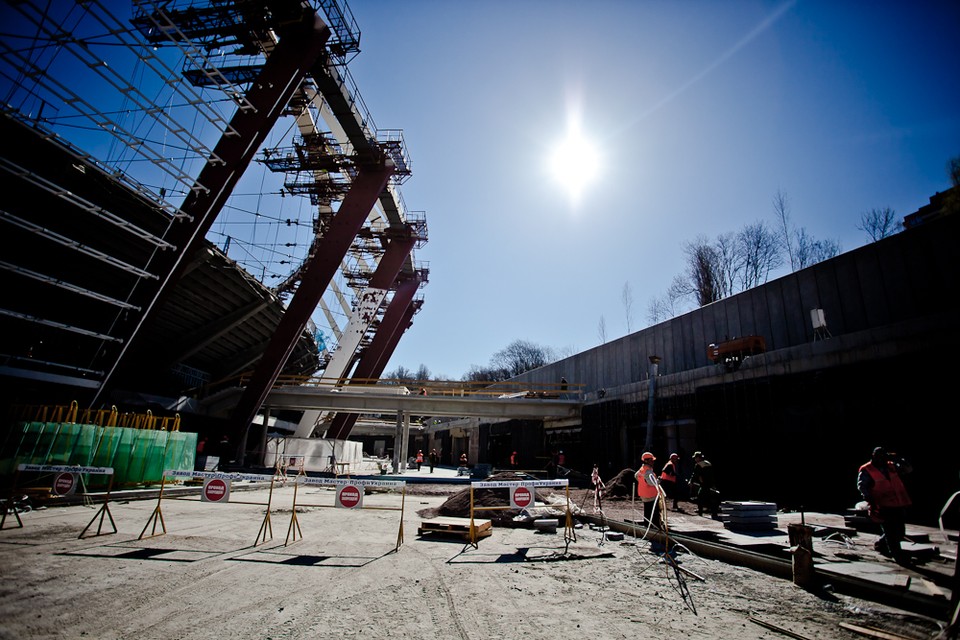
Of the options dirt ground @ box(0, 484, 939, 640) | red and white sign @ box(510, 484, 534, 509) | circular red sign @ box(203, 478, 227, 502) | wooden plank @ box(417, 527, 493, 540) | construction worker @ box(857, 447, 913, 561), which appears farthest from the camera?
wooden plank @ box(417, 527, 493, 540)

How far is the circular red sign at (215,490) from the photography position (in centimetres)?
881

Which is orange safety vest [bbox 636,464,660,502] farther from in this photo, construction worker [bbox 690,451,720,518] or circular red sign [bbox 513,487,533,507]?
construction worker [bbox 690,451,720,518]

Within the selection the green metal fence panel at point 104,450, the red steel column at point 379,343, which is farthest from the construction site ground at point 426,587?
the red steel column at point 379,343

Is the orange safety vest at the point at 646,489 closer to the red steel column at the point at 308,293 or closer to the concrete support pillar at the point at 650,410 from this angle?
the concrete support pillar at the point at 650,410

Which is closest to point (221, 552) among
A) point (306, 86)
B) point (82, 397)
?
point (82, 397)

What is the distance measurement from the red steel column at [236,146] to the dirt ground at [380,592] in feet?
40.3

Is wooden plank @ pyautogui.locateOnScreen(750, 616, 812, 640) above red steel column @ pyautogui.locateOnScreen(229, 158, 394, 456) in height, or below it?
below

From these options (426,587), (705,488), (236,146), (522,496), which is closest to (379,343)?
(236,146)

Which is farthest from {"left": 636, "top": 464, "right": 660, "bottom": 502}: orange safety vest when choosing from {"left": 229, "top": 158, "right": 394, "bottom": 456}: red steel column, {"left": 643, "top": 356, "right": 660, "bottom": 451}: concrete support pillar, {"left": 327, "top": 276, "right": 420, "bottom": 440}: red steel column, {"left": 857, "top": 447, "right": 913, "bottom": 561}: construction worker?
{"left": 327, "top": 276, "right": 420, "bottom": 440}: red steel column

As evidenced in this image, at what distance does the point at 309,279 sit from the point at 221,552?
18.4m

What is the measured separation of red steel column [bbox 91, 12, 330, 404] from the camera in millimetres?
18641

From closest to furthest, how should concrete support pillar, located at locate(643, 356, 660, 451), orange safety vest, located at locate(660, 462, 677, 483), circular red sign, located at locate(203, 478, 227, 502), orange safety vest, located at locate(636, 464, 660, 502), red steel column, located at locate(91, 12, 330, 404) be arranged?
orange safety vest, located at locate(636, 464, 660, 502) < circular red sign, located at locate(203, 478, 227, 502) < orange safety vest, located at locate(660, 462, 677, 483) < red steel column, located at locate(91, 12, 330, 404) < concrete support pillar, located at locate(643, 356, 660, 451)

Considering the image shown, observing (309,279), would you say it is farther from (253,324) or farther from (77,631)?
(77,631)

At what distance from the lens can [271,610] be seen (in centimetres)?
491
